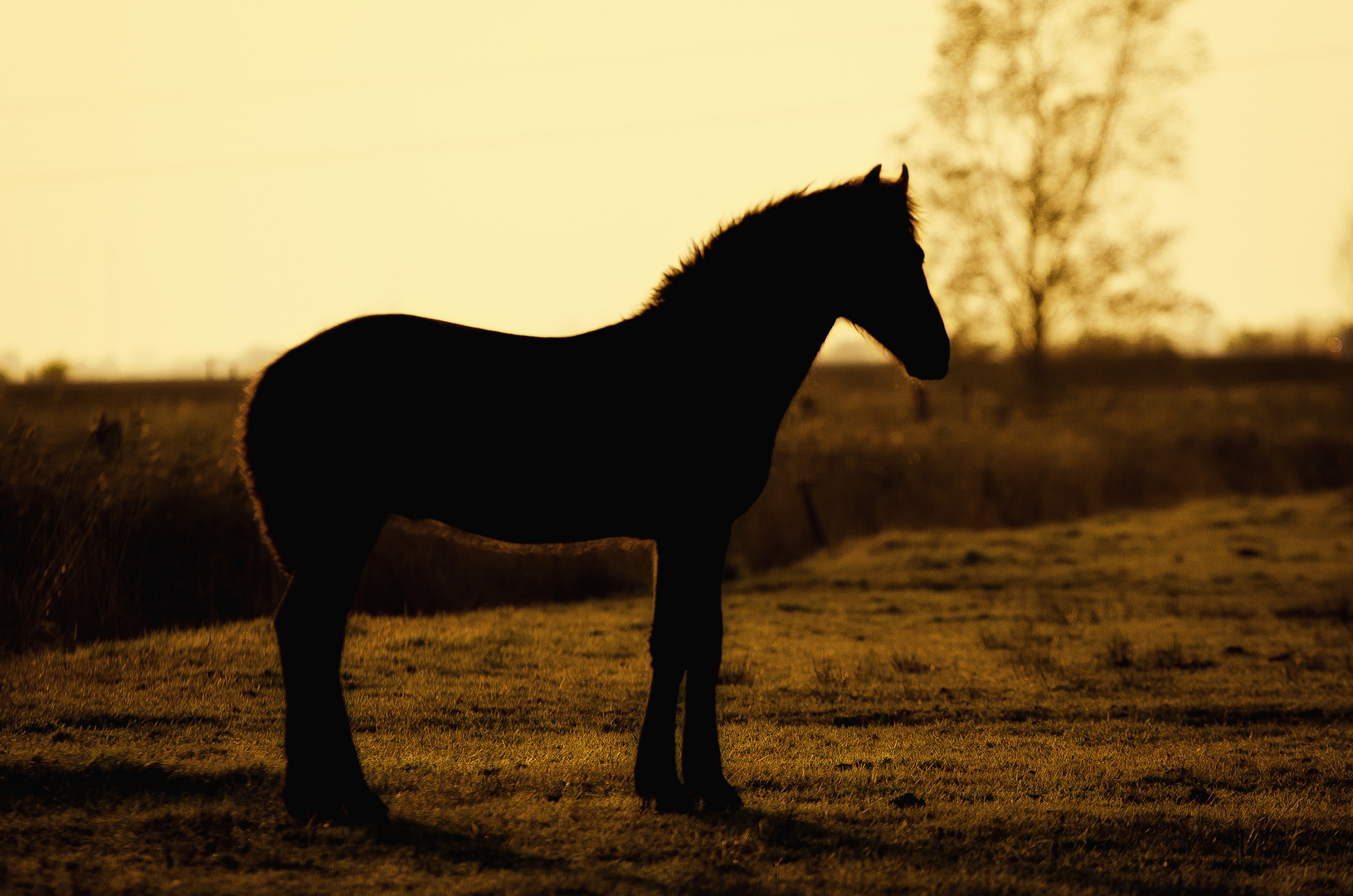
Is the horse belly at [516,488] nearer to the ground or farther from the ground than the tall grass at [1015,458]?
nearer to the ground

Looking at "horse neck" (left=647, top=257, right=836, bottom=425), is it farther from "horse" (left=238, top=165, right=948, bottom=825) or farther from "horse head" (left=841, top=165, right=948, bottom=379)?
"horse head" (left=841, top=165, right=948, bottom=379)

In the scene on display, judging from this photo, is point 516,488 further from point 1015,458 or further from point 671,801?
point 1015,458

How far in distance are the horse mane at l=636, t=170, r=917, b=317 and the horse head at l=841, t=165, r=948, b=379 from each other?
1.2 inches

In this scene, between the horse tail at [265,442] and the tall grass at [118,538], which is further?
the tall grass at [118,538]

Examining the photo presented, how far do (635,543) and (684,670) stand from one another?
0.72 m

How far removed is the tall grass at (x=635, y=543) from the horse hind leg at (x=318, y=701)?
80 centimetres

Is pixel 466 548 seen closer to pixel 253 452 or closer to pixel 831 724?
pixel 831 724

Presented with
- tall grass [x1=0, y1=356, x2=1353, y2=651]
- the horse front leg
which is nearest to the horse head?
the horse front leg

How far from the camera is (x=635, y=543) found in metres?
6.41

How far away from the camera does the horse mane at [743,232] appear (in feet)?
20.4

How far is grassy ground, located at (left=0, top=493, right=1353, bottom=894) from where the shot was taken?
523 centimetres

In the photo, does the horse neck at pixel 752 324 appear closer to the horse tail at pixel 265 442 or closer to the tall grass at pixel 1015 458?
the horse tail at pixel 265 442

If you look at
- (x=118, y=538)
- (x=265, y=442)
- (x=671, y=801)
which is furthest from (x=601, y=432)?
(x=118, y=538)

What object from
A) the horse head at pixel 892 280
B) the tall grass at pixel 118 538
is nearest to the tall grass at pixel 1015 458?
the tall grass at pixel 118 538
